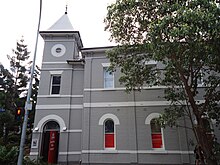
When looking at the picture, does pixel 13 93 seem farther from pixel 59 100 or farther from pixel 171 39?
pixel 171 39

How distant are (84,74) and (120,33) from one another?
20.0ft

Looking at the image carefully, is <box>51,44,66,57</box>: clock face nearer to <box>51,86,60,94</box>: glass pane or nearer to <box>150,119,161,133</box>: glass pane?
<box>51,86,60,94</box>: glass pane

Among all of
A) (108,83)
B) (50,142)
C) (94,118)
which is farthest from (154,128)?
(50,142)

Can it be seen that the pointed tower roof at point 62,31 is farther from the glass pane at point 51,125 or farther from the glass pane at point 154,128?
the glass pane at point 154,128

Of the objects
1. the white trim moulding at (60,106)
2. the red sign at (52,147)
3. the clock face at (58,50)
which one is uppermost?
the clock face at (58,50)

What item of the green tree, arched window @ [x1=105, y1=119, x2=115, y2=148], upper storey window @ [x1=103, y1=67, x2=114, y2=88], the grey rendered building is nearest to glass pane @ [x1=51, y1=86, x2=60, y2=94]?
the grey rendered building

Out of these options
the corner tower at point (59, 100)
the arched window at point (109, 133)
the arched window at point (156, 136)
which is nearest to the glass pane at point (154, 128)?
the arched window at point (156, 136)

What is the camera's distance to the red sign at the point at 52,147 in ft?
43.1

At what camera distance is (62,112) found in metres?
14.1

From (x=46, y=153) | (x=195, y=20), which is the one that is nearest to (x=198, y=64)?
(x=195, y=20)

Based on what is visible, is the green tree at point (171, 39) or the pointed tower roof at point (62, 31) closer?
the green tree at point (171, 39)

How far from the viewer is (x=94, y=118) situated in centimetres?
1305

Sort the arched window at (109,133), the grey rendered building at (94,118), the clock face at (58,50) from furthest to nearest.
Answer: the clock face at (58,50), the arched window at (109,133), the grey rendered building at (94,118)

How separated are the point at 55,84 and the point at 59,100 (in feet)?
5.02
